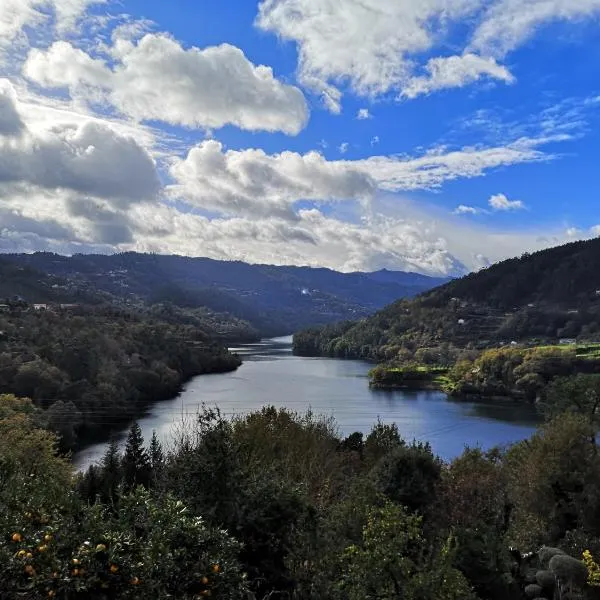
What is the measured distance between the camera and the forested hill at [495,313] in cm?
14825

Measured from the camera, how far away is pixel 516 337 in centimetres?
14738

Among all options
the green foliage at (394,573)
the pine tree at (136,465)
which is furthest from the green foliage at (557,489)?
the pine tree at (136,465)

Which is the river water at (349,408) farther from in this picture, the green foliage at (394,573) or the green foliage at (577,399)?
the green foliage at (394,573)

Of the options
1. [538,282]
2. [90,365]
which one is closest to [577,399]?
[90,365]

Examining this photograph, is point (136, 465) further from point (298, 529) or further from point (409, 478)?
point (298, 529)

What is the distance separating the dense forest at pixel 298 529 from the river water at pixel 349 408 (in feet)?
91.0

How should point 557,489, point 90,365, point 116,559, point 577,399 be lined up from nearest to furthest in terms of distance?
1. point 116,559
2. point 557,489
3. point 577,399
4. point 90,365

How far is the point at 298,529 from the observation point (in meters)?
12.1

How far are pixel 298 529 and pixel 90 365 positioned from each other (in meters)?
76.6

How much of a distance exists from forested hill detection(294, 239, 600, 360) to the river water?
49063 millimetres

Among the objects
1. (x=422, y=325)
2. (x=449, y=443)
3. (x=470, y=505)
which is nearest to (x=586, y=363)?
(x=449, y=443)

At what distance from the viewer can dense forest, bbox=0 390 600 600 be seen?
22.0 feet

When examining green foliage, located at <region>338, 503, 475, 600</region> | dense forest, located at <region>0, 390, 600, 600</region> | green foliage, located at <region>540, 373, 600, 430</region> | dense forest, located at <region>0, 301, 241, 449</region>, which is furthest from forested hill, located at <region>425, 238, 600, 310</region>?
green foliage, located at <region>338, 503, 475, 600</region>

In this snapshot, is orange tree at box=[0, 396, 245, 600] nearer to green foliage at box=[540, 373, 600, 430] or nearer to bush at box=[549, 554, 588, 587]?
bush at box=[549, 554, 588, 587]
